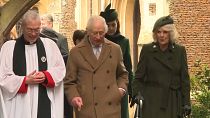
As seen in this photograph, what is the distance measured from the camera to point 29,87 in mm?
8312

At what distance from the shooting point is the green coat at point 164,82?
9.05 m

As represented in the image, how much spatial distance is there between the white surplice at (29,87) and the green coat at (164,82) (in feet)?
3.74

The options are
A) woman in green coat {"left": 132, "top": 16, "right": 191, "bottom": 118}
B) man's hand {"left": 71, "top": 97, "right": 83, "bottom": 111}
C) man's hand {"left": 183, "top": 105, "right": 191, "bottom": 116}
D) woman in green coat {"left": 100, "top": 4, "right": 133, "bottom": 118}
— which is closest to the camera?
man's hand {"left": 71, "top": 97, "right": 83, "bottom": 111}

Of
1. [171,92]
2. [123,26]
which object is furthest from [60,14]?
[171,92]

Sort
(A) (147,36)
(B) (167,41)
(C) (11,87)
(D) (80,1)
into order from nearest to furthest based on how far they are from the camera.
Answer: (C) (11,87) < (B) (167,41) < (A) (147,36) < (D) (80,1)

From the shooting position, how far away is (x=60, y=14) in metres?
28.1

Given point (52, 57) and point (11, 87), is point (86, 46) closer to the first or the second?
point (52, 57)

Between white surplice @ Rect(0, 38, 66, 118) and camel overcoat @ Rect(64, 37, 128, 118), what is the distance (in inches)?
7.2

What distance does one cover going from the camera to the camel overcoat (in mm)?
8547

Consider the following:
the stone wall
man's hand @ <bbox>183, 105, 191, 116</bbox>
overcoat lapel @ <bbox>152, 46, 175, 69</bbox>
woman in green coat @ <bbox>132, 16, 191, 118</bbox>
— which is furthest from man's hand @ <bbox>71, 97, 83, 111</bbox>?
the stone wall

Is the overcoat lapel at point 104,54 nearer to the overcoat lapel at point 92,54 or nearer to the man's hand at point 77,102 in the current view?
the overcoat lapel at point 92,54

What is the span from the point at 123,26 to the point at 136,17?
66.0 inches

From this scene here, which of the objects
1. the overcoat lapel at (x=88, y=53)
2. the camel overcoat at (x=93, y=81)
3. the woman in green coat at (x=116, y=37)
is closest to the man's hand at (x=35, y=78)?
the camel overcoat at (x=93, y=81)

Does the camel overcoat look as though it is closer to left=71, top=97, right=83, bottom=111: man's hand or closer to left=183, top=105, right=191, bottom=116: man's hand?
left=71, top=97, right=83, bottom=111: man's hand
